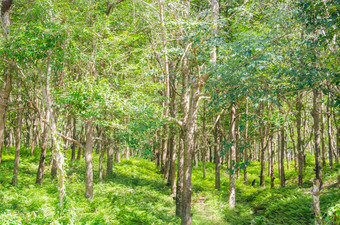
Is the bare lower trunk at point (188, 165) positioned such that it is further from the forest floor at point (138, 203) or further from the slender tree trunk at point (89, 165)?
the slender tree trunk at point (89, 165)

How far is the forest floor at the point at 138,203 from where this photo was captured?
8776 mm

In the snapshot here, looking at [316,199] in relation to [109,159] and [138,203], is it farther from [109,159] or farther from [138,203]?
[109,159]

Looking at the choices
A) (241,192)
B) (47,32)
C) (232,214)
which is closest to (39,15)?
(47,32)

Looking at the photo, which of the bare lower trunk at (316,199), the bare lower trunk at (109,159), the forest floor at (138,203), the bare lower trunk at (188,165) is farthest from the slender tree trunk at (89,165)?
the bare lower trunk at (316,199)

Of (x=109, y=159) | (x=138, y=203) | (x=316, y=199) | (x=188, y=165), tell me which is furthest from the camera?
(x=109, y=159)

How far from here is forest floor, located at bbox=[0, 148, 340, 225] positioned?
28.8 ft

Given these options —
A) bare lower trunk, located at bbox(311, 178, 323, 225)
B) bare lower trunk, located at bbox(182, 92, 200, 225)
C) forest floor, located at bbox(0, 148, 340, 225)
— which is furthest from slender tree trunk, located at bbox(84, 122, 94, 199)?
bare lower trunk, located at bbox(311, 178, 323, 225)

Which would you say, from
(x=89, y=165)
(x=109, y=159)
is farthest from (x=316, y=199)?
(x=109, y=159)

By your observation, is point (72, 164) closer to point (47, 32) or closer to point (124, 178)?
point (124, 178)

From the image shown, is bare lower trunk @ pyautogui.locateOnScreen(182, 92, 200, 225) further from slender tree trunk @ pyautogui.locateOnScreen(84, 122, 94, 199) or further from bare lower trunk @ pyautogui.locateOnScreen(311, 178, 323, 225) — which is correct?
slender tree trunk @ pyautogui.locateOnScreen(84, 122, 94, 199)

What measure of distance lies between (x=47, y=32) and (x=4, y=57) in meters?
2.51

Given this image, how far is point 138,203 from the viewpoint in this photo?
12438mm

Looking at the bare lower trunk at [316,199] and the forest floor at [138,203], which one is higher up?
the bare lower trunk at [316,199]

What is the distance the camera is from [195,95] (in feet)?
29.9
